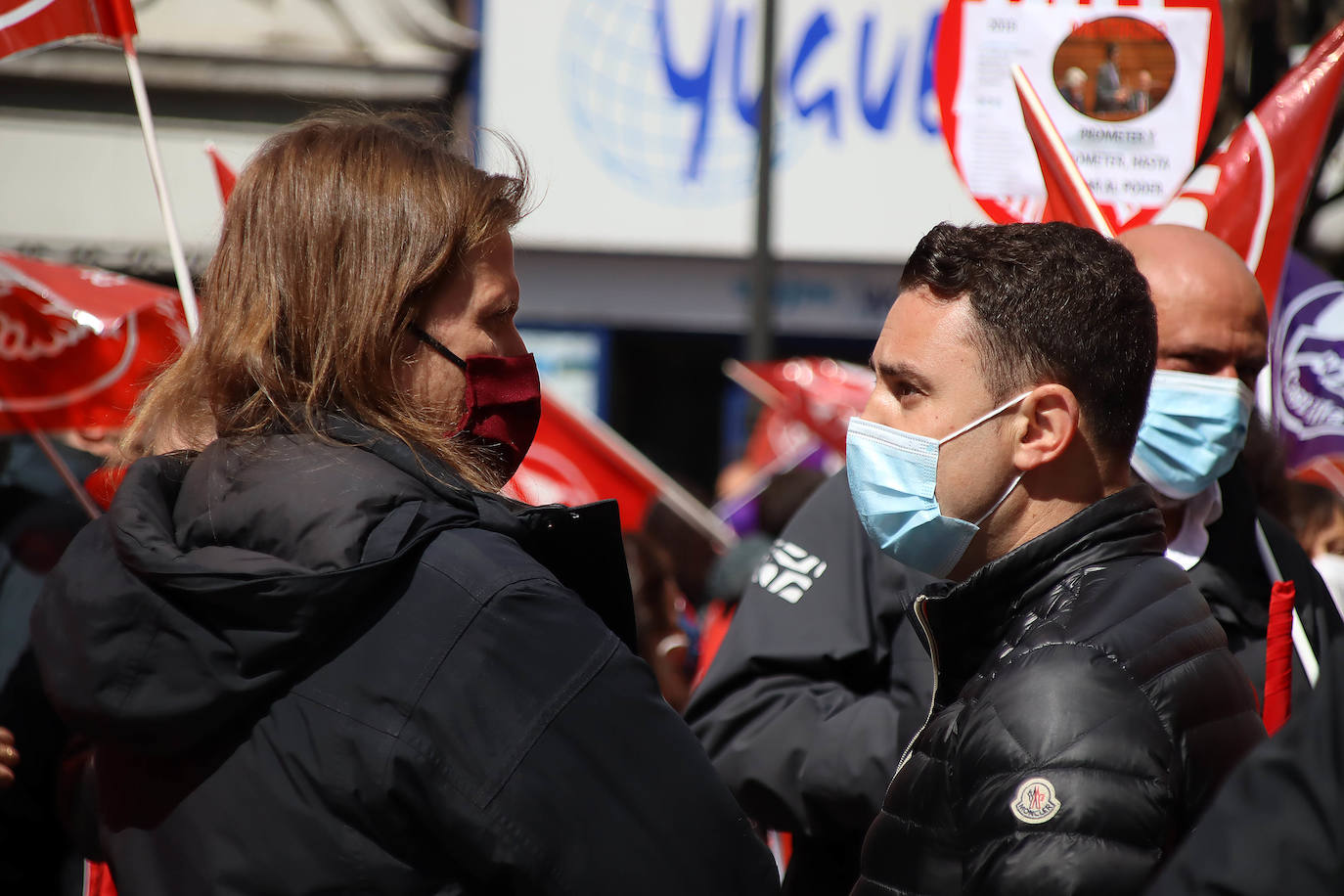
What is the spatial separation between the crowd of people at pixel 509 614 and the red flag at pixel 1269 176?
1.27m

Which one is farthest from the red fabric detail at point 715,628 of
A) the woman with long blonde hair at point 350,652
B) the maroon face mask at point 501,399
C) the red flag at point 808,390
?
the woman with long blonde hair at point 350,652

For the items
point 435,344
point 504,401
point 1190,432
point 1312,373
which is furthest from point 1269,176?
point 435,344

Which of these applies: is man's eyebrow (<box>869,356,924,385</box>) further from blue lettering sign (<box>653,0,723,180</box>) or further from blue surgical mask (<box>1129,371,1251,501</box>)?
blue lettering sign (<box>653,0,723,180</box>)

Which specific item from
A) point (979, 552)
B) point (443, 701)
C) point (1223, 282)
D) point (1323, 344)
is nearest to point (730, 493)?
point (1323, 344)

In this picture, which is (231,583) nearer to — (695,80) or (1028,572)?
(1028,572)

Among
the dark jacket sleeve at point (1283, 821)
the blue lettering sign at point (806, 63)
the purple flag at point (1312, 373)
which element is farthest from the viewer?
the blue lettering sign at point (806, 63)

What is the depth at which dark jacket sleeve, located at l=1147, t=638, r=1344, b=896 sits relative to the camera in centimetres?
110

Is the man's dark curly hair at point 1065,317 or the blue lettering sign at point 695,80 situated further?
the blue lettering sign at point 695,80

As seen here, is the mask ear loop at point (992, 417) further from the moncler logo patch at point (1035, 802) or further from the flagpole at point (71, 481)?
the flagpole at point (71, 481)

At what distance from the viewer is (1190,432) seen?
2.67 meters

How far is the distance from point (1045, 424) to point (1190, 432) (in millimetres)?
876

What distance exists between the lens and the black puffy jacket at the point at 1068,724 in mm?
1488

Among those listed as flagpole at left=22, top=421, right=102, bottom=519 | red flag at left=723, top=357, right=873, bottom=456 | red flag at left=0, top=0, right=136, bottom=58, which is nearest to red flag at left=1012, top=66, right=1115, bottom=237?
red flag at left=0, top=0, right=136, bottom=58

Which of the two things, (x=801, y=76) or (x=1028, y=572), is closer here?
→ (x=1028, y=572)
